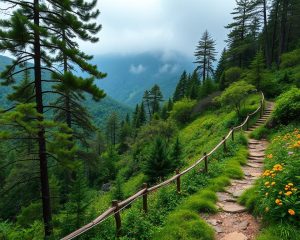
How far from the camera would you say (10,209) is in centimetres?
3133

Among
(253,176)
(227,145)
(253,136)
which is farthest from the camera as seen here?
(253,136)

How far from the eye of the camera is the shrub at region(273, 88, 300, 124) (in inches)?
633

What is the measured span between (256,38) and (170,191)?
47.4m

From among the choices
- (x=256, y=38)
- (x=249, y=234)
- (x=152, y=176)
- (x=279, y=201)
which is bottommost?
(x=152, y=176)

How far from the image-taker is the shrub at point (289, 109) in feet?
52.7

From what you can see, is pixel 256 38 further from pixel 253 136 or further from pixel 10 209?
pixel 10 209

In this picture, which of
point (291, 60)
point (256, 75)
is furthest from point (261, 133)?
point (291, 60)

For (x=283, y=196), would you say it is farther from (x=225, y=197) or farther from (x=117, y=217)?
(x=117, y=217)

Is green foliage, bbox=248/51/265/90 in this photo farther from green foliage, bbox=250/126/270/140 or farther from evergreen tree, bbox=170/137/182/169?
evergreen tree, bbox=170/137/182/169

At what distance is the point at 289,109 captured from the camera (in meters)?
16.4

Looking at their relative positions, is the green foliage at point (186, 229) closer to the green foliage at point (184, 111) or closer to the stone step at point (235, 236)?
the stone step at point (235, 236)

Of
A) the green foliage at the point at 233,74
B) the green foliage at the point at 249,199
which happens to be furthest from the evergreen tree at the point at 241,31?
the green foliage at the point at 249,199

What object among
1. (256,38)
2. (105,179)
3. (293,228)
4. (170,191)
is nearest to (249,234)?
(293,228)

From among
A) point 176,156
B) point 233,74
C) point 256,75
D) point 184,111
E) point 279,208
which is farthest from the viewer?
point 184,111
